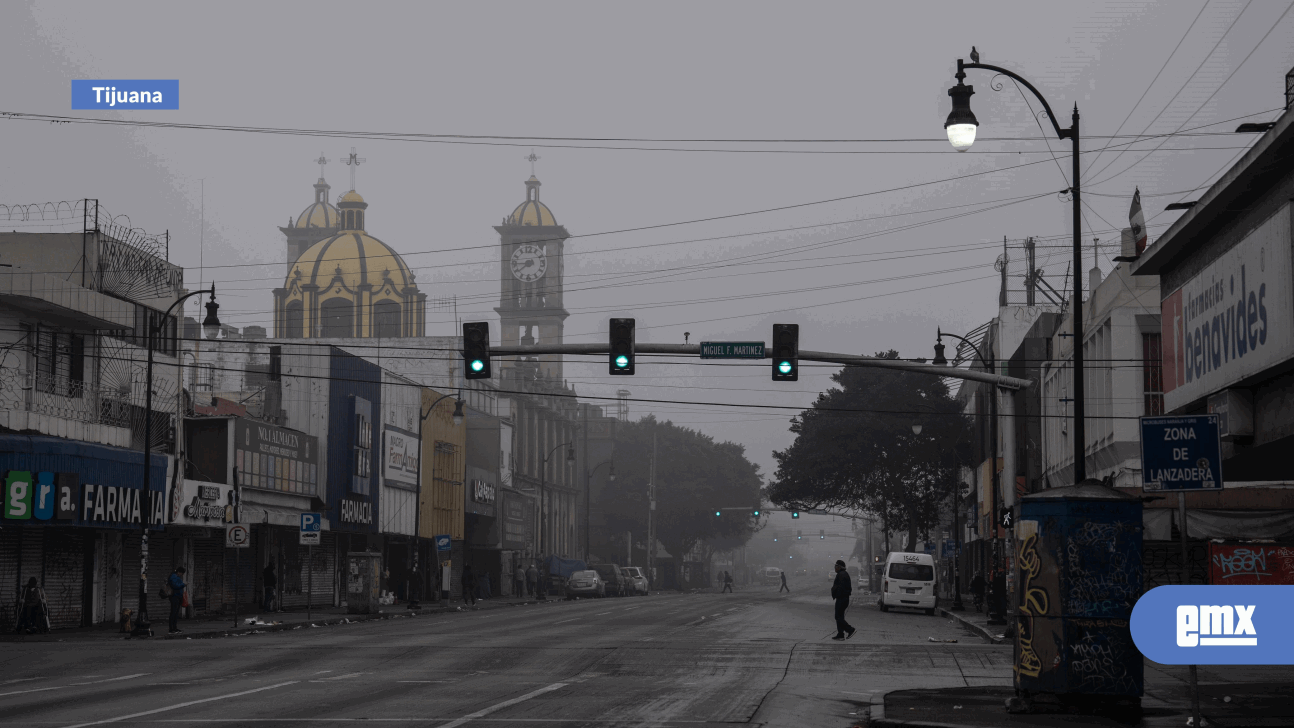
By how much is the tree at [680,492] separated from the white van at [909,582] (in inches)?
2602

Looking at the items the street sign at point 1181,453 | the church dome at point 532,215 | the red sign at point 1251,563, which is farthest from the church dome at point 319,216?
the street sign at point 1181,453

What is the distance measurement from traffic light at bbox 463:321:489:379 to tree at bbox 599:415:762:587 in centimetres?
8972

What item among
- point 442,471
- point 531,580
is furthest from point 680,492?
point 442,471

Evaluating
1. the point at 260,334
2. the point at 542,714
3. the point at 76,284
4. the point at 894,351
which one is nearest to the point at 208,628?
the point at 76,284

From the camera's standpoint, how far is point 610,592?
81125 mm

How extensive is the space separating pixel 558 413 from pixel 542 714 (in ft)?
300

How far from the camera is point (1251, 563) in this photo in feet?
80.5

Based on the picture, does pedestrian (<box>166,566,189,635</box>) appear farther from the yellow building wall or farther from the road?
the yellow building wall

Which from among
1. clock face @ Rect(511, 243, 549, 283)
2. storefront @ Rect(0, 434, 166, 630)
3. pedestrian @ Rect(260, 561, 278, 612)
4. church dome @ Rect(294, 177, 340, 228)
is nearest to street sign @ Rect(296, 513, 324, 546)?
storefront @ Rect(0, 434, 166, 630)

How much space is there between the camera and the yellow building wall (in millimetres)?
64062

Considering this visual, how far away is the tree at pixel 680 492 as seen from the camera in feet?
383

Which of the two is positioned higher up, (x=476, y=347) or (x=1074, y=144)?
(x=1074, y=144)

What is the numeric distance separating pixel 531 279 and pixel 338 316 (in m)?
17.7

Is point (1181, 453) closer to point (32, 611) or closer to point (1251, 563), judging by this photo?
point (1251, 563)
